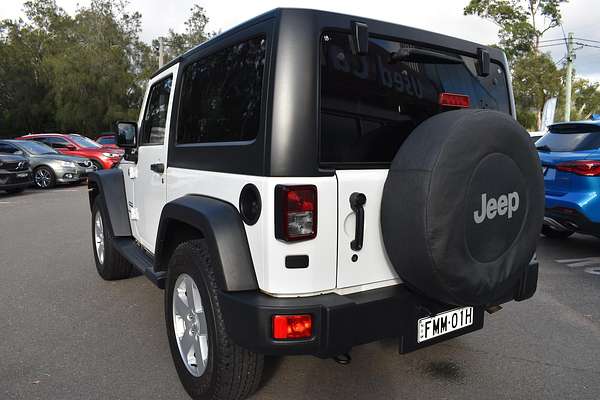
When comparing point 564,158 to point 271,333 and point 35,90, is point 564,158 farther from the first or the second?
point 35,90

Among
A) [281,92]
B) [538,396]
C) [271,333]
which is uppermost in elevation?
[281,92]

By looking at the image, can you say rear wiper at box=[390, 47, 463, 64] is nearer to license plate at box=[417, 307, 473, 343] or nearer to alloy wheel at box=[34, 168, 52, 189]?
license plate at box=[417, 307, 473, 343]

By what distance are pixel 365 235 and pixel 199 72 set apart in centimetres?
144

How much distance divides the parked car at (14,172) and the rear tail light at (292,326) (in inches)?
467

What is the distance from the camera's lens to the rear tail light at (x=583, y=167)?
5047 millimetres

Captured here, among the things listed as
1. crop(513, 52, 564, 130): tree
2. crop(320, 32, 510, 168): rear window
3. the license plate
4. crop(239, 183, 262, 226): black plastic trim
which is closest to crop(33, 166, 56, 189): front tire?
crop(239, 183, 262, 226): black plastic trim

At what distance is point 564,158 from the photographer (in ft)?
17.4

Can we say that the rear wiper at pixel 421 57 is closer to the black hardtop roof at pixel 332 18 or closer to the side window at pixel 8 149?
the black hardtop roof at pixel 332 18

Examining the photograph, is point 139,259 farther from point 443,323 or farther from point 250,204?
point 443,323

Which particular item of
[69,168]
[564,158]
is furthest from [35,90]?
[564,158]

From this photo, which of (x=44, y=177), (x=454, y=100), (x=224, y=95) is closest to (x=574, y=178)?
Answer: (x=454, y=100)

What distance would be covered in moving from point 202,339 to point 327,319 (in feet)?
2.71

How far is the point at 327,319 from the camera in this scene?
6.64 ft

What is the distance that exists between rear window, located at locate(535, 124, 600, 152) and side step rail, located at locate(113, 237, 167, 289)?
473 centimetres
